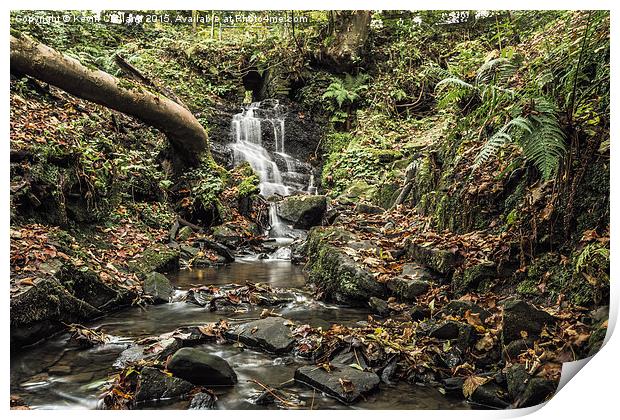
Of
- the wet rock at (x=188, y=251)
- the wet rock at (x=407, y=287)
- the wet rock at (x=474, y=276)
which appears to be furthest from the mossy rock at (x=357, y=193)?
the wet rock at (x=474, y=276)

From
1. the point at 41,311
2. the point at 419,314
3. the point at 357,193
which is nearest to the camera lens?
the point at 41,311

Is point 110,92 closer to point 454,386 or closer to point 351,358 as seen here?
point 351,358

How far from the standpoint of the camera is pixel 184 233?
635 centimetres

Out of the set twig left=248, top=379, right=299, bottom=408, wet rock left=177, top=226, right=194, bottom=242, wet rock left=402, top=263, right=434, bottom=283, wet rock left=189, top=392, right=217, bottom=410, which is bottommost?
twig left=248, top=379, right=299, bottom=408

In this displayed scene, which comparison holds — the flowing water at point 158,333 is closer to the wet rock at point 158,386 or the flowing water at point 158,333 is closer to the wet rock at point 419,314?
the wet rock at point 158,386

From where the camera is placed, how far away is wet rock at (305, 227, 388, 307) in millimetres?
3926

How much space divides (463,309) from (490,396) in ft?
2.60

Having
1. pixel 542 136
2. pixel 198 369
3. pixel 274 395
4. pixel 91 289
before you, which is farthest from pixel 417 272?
pixel 91 289

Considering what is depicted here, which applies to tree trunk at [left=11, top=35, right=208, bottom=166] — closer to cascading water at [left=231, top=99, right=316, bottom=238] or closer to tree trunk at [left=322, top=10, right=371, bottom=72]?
cascading water at [left=231, top=99, right=316, bottom=238]

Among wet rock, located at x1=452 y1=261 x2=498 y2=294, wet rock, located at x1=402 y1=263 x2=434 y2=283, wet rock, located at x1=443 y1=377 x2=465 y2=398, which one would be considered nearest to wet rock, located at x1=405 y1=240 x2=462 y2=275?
wet rock, located at x1=402 y1=263 x2=434 y2=283

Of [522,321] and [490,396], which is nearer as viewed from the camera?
[490,396]

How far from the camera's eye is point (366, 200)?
7.88 meters

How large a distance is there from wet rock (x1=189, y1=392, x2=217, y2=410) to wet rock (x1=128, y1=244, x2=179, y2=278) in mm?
2508
